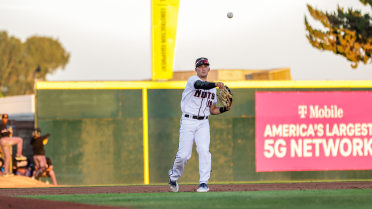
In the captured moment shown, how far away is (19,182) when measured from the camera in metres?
14.9

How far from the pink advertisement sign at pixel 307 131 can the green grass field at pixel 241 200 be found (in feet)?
21.8

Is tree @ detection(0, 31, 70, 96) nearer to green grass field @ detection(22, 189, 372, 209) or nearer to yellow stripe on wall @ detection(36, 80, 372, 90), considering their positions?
yellow stripe on wall @ detection(36, 80, 372, 90)

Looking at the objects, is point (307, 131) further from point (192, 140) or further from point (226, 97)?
point (192, 140)

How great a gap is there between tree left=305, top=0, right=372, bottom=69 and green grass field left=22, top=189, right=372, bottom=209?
2483 centimetres

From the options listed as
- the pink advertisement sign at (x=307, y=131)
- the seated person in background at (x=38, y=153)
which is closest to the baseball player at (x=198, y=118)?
the seated person in background at (x=38, y=153)

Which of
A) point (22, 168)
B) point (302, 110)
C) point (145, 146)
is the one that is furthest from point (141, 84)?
point (302, 110)

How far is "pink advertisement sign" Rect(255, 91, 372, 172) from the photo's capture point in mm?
16594

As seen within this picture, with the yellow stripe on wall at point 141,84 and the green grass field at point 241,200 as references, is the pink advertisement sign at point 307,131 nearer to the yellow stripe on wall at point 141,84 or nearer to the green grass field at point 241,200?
the yellow stripe on wall at point 141,84

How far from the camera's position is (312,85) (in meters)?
16.7

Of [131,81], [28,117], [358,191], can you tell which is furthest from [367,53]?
[358,191]

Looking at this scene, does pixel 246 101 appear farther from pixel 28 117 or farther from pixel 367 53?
pixel 367 53

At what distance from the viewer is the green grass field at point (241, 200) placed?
26.2ft

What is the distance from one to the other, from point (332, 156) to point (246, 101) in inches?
98.5

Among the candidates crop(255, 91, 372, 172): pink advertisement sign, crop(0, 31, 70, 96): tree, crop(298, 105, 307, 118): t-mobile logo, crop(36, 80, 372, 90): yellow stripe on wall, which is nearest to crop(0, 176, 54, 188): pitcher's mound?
crop(36, 80, 372, 90): yellow stripe on wall
